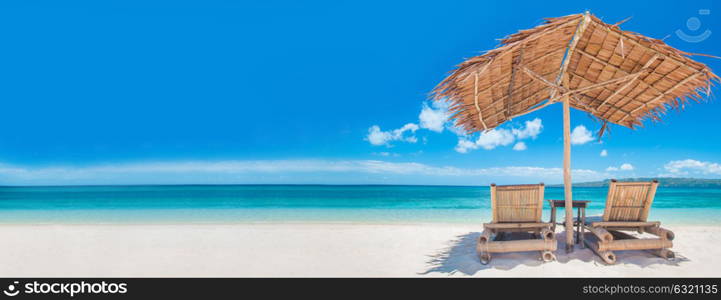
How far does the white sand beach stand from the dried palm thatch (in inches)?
69.9

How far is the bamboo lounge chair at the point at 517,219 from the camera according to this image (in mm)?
3684

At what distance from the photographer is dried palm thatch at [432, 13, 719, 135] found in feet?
11.1

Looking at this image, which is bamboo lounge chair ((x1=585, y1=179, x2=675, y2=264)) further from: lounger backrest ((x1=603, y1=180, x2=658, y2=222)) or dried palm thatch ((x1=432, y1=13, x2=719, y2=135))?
dried palm thatch ((x1=432, y1=13, x2=719, y2=135))

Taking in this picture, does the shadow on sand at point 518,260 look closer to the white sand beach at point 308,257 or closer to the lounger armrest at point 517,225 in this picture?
the white sand beach at point 308,257

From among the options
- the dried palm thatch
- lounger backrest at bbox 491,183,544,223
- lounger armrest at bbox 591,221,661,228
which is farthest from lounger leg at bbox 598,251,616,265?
the dried palm thatch

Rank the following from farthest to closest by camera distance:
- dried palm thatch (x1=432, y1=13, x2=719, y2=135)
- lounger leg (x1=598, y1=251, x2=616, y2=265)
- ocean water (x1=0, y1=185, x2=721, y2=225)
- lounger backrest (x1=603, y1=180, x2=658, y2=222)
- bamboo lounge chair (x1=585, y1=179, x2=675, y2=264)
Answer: ocean water (x1=0, y1=185, x2=721, y2=225), lounger backrest (x1=603, y1=180, x2=658, y2=222), bamboo lounge chair (x1=585, y1=179, x2=675, y2=264), lounger leg (x1=598, y1=251, x2=616, y2=265), dried palm thatch (x1=432, y1=13, x2=719, y2=135)

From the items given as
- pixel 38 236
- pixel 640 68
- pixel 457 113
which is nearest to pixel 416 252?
pixel 457 113

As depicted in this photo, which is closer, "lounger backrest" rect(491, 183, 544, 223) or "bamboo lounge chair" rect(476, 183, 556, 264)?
"bamboo lounge chair" rect(476, 183, 556, 264)

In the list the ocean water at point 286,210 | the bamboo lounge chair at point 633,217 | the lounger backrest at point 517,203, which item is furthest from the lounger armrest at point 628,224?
the ocean water at point 286,210

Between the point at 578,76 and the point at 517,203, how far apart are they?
5.93 ft

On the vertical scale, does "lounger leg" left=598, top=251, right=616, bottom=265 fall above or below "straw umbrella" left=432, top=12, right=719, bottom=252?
below

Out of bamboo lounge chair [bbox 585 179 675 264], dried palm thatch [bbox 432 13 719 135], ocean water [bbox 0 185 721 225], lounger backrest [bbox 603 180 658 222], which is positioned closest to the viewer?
dried palm thatch [bbox 432 13 719 135]

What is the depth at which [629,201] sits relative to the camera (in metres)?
3.93
